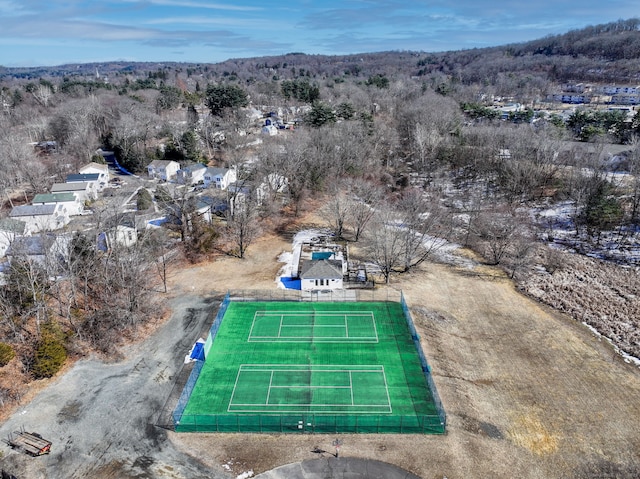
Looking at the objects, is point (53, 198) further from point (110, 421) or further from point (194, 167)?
point (110, 421)

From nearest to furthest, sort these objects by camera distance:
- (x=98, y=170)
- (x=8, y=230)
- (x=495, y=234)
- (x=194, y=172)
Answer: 1. (x=495, y=234)
2. (x=8, y=230)
3. (x=98, y=170)
4. (x=194, y=172)

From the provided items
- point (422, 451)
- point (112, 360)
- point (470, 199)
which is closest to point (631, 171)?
point (470, 199)

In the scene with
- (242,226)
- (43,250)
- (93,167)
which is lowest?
(242,226)

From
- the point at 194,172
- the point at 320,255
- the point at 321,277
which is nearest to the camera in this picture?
the point at 321,277

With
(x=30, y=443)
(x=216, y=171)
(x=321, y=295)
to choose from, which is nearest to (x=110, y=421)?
(x=30, y=443)

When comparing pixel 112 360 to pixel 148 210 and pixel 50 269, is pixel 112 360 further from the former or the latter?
pixel 148 210

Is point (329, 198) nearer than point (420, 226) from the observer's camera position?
No

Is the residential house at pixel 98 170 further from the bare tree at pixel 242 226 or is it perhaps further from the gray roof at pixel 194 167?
the bare tree at pixel 242 226

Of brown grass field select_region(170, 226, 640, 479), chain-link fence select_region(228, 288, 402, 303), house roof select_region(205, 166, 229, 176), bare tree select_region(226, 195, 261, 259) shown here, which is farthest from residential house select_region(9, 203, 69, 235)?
brown grass field select_region(170, 226, 640, 479)
